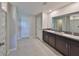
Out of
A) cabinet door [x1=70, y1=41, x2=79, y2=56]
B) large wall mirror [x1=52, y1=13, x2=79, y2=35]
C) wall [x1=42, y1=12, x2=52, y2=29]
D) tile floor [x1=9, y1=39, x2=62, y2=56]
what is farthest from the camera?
wall [x1=42, y1=12, x2=52, y2=29]

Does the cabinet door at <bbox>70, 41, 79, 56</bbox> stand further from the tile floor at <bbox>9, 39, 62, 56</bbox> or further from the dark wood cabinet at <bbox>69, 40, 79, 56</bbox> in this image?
the tile floor at <bbox>9, 39, 62, 56</bbox>

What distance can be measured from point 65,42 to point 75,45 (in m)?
0.82

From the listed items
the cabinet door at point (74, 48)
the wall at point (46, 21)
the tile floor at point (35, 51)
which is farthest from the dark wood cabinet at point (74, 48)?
the wall at point (46, 21)

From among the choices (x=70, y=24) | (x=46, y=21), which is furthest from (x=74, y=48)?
(x=46, y=21)

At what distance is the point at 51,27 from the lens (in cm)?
898

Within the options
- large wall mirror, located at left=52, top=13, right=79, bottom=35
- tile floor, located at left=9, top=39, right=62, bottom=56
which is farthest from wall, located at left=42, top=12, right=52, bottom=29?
tile floor, located at left=9, top=39, right=62, bottom=56

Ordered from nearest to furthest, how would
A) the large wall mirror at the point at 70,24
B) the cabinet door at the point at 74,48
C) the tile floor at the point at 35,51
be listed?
the cabinet door at the point at 74,48 → the tile floor at the point at 35,51 → the large wall mirror at the point at 70,24

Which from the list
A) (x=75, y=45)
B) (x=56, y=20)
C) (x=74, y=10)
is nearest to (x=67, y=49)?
(x=75, y=45)

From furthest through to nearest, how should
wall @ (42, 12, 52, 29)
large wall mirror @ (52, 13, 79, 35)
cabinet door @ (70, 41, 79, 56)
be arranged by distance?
wall @ (42, 12, 52, 29) → large wall mirror @ (52, 13, 79, 35) → cabinet door @ (70, 41, 79, 56)

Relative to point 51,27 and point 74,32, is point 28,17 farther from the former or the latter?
point 74,32

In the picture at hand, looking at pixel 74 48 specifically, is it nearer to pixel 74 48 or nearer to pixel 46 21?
pixel 74 48

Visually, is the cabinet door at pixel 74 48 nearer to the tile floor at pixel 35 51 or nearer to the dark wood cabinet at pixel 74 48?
the dark wood cabinet at pixel 74 48

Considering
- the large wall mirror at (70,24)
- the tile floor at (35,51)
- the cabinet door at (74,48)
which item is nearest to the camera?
the cabinet door at (74,48)

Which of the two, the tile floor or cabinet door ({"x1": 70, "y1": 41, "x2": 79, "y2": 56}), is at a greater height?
cabinet door ({"x1": 70, "y1": 41, "x2": 79, "y2": 56})
